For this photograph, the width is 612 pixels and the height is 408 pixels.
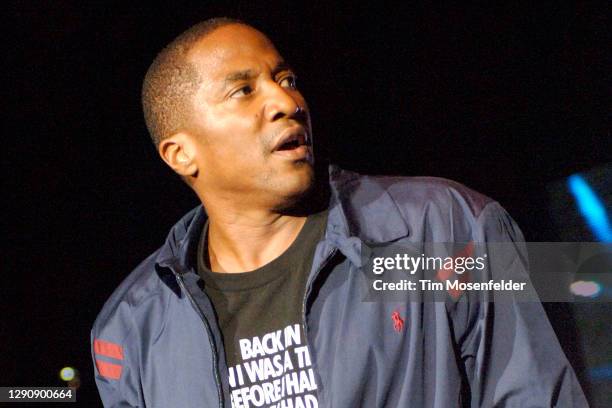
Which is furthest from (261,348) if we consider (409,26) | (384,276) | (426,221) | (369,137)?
(409,26)

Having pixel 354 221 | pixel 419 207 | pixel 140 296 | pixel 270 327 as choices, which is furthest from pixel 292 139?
pixel 140 296

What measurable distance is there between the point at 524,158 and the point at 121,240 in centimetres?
165

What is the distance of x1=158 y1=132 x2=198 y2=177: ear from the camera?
7.23ft

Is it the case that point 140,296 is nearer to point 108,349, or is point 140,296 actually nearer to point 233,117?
point 108,349

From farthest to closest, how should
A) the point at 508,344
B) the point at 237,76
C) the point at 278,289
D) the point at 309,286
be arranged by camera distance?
the point at 237,76
the point at 278,289
the point at 309,286
the point at 508,344

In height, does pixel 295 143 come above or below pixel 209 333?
above

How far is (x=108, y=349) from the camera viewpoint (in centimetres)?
220

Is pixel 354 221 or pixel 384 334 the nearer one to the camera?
pixel 384 334

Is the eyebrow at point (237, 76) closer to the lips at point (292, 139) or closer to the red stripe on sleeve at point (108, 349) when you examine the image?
the lips at point (292, 139)

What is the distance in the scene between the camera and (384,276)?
6.03 ft

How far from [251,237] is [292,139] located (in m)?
0.36

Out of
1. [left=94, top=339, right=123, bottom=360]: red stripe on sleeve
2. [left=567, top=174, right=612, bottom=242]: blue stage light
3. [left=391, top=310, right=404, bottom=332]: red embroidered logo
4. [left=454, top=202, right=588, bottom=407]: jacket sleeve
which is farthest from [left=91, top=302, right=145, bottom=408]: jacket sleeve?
[left=567, top=174, right=612, bottom=242]: blue stage light

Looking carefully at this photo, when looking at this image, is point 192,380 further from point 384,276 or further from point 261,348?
point 384,276

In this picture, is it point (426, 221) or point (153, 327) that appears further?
point (153, 327)
